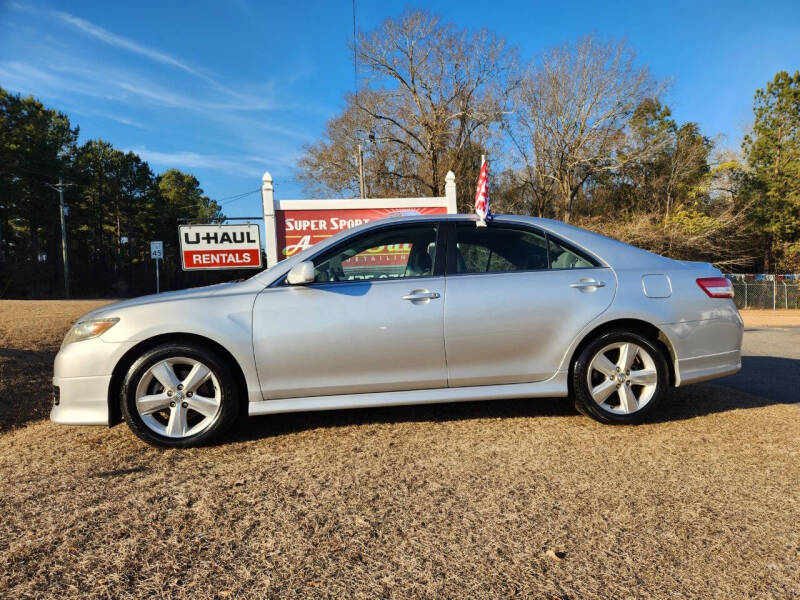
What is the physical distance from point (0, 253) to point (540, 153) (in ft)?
129

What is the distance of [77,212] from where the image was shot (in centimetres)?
4319

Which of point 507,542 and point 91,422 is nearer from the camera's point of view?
point 507,542

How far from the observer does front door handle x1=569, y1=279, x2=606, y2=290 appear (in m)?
3.44

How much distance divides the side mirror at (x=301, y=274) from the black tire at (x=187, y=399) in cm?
73

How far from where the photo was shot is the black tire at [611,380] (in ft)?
11.1

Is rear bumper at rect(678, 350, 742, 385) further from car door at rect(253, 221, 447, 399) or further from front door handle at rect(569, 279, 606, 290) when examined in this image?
car door at rect(253, 221, 447, 399)

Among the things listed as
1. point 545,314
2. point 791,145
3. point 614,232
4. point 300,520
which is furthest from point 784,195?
point 300,520

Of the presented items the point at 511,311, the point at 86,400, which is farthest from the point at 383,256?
the point at 86,400

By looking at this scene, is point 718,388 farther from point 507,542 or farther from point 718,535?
point 507,542

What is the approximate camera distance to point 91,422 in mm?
3049

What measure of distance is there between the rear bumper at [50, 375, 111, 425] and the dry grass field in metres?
0.22

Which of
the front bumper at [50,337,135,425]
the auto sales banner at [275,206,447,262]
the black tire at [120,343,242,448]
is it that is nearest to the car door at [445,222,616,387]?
the black tire at [120,343,242,448]

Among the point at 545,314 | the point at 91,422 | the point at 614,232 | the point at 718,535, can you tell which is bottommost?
the point at 718,535

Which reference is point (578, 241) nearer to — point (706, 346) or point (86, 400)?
point (706, 346)
